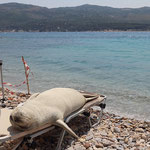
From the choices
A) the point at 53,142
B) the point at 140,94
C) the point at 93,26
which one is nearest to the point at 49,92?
the point at 53,142

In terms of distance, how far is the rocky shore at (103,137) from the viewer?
5.11 metres

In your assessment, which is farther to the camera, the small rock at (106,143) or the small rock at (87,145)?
the small rock at (106,143)

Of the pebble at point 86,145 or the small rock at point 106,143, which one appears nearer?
the pebble at point 86,145

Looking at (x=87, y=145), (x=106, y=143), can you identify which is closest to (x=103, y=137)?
(x=106, y=143)

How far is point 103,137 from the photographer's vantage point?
5.64 metres

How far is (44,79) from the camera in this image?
13.3 meters

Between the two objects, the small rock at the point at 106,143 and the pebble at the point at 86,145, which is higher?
the pebble at the point at 86,145

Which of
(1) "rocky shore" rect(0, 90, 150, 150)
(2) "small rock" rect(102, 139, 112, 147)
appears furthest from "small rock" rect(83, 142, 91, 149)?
(2) "small rock" rect(102, 139, 112, 147)

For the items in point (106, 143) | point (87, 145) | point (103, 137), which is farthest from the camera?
point (103, 137)

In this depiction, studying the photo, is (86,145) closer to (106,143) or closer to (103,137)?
(106,143)

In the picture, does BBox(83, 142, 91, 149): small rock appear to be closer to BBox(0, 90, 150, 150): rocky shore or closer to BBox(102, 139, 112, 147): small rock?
BBox(0, 90, 150, 150): rocky shore

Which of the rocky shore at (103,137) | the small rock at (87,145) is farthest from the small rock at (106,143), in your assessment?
the small rock at (87,145)

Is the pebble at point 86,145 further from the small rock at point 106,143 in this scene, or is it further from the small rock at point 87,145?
the small rock at point 106,143

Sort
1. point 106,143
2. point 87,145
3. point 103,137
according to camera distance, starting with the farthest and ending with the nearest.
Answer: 1. point 103,137
2. point 106,143
3. point 87,145
